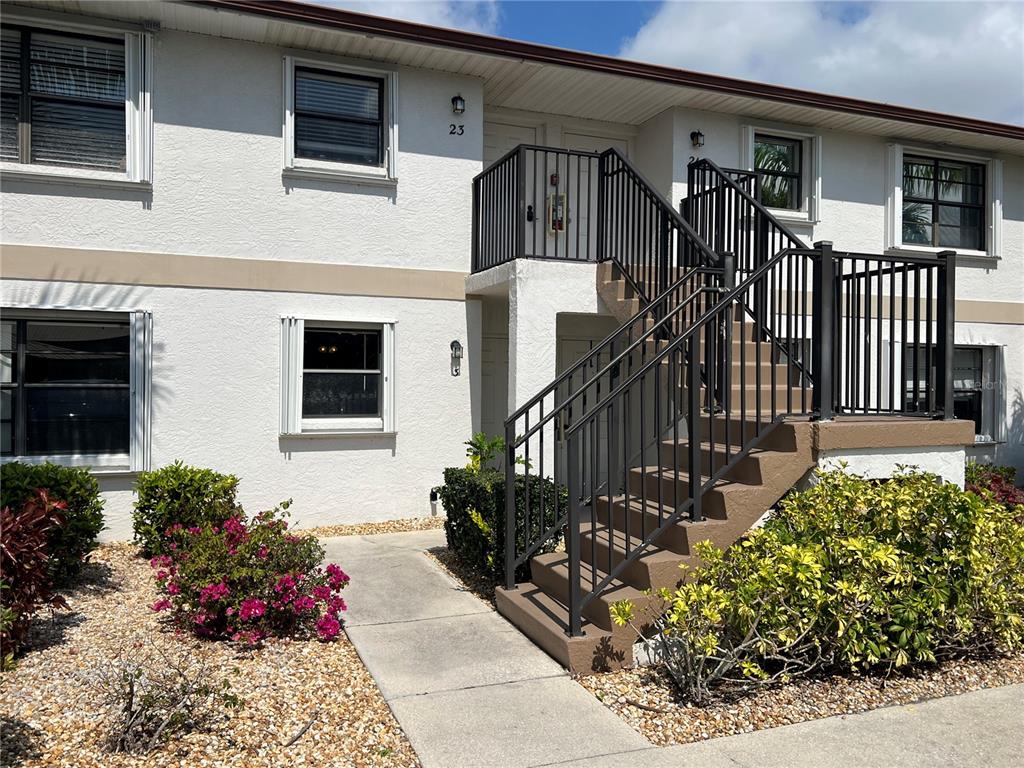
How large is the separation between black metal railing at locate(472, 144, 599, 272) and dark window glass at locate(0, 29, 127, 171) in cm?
377

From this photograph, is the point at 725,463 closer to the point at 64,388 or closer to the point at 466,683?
the point at 466,683

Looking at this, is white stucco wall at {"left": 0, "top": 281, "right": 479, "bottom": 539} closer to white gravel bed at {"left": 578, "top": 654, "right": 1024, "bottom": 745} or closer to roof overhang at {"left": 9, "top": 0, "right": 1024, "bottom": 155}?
roof overhang at {"left": 9, "top": 0, "right": 1024, "bottom": 155}

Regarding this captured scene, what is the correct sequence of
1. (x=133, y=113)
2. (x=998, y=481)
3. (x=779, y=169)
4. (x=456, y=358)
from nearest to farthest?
(x=133, y=113), (x=456, y=358), (x=998, y=481), (x=779, y=169)

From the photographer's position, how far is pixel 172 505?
22.5 feet

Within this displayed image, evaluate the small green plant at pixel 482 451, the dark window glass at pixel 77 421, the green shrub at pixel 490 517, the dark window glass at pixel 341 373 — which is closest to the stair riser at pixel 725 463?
the green shrub at pixel 490 517

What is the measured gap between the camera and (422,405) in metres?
8.87

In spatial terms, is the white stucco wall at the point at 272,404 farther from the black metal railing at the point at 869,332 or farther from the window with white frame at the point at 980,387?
the window with white frame at the point at 980,387

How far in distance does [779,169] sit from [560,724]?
8941 millimetres

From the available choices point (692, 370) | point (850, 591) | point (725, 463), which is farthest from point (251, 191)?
point (850, 591)

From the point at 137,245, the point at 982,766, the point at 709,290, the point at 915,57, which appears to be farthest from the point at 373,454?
the point at 915,57

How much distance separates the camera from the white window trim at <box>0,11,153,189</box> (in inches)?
298

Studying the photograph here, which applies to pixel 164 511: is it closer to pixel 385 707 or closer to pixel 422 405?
pixel 422 405

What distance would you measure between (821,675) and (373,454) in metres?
5.41

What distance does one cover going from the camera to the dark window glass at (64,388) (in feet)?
24.3
